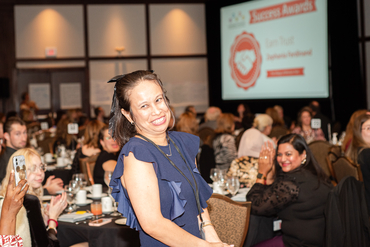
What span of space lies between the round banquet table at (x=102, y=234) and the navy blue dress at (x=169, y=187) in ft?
3.35

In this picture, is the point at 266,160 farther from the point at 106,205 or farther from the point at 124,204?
the point at 124,204

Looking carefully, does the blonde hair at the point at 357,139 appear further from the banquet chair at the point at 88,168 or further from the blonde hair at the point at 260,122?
the banquet chair at the point at 88,168

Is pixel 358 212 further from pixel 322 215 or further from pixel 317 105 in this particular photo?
pixel 317 105

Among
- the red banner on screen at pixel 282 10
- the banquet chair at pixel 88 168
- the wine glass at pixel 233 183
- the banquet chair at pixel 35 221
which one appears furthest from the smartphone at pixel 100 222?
the red banner on screen at pixel 282 10

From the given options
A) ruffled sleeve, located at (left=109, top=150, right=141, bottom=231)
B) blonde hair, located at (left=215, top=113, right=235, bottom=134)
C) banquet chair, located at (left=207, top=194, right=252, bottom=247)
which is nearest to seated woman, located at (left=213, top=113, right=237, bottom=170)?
blonde hair, located at (left=215, top=113, right=235, bottom=134)

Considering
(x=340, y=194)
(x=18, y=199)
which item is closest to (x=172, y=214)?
(x=18, y=199)

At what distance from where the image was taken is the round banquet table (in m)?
2.52

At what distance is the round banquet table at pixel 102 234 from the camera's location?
8.27 feet

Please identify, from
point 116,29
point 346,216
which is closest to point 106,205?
point 346,216

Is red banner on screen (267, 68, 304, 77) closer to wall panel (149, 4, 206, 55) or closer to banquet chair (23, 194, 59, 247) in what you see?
wall panel (149, 4, 206, 55)

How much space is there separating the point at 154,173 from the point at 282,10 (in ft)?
28.8

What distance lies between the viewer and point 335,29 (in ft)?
26.4

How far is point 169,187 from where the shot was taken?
1471 mm

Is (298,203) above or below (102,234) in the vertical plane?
above
